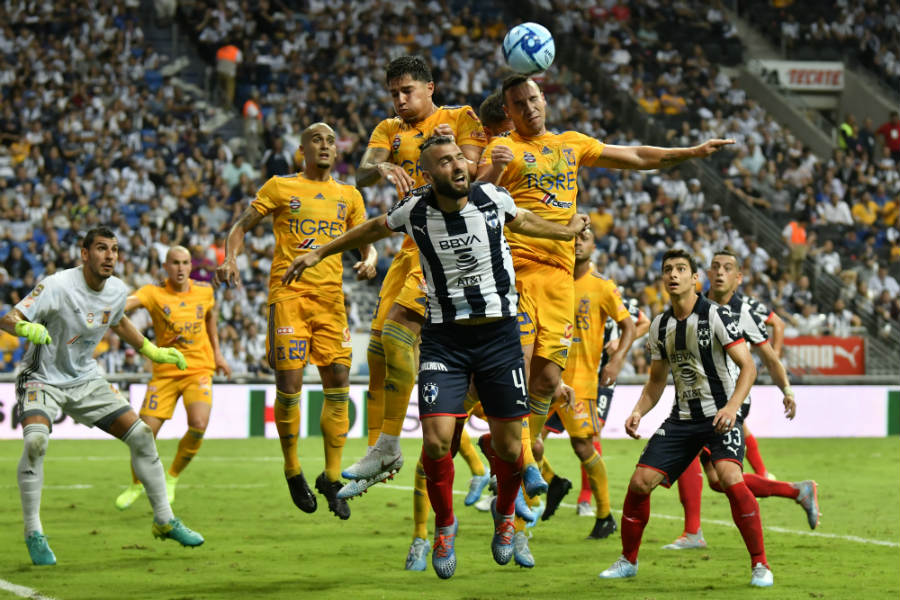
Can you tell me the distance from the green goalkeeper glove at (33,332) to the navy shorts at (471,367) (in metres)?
2.89

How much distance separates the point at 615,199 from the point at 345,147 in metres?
6.26

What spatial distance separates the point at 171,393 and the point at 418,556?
5191mm

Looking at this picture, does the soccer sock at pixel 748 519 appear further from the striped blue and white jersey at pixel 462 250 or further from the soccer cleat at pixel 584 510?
the soccer cleat at pixel 584 510

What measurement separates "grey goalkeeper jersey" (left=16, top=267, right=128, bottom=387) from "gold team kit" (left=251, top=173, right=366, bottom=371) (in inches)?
55.0

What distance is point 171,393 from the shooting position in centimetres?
1344

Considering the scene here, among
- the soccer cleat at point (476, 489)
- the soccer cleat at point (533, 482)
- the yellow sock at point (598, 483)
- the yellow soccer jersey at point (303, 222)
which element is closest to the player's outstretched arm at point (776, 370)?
the yellow sock at point (598, 483)

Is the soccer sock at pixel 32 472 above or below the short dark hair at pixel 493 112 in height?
below

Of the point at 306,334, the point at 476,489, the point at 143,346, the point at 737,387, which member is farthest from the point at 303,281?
the point at 737,387

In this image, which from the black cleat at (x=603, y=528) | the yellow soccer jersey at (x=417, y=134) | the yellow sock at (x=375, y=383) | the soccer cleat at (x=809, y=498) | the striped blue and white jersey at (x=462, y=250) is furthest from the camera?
the black cleat at (x=603, y=528)

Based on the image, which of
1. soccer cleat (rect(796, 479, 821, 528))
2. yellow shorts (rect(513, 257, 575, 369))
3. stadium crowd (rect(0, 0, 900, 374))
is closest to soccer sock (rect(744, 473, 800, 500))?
soccer cleat (rect(796, 479, 821, 528))

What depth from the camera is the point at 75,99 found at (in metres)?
26.1

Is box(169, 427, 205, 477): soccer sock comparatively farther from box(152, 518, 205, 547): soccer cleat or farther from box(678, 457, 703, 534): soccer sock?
box(678, 457, 703, 534): soccer sock

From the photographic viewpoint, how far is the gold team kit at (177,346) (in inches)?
527

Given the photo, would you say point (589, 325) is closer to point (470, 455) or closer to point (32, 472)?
point (470, 455)
